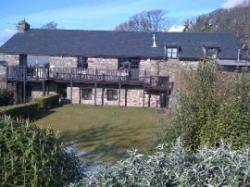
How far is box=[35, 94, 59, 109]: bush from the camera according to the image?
3486cm

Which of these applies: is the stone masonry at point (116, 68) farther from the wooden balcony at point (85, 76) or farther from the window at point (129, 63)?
the wooden balcony at point (85, 76)

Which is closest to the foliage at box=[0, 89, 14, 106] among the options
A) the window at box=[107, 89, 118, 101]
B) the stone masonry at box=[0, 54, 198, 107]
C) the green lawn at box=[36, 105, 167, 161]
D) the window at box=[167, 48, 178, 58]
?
the stone masonry at box=[0, 54, 198, 107]

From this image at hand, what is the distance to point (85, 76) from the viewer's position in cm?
4147

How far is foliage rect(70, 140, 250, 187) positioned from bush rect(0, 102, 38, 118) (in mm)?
23089

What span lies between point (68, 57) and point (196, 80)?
1342 inches

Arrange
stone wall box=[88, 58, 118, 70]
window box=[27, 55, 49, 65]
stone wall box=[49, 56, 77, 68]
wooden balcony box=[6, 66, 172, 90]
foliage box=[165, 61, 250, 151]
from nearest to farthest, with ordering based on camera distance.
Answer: foliage box=[165, 61, 250, 151] < wooden balcony box=[6, 66, 172, 90] < stone wall box=[88, 58, 118, 70] < stone wall box=[49, 56, 77, 68] < window box=[27, 55, 49, 65]

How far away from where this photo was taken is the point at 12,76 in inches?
1604

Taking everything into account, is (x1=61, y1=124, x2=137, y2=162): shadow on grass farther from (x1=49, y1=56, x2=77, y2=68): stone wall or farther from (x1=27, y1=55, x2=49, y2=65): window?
(x1=27, y1=55, x2=49, y2=65): window

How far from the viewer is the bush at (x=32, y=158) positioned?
198 inches

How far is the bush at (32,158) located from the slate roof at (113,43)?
36.4 m

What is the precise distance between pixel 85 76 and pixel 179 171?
37740mm

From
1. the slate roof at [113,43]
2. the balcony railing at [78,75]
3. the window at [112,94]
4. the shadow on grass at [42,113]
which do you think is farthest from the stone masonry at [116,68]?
the shadow on grass at [42,113]

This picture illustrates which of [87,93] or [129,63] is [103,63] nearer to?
[129,63]

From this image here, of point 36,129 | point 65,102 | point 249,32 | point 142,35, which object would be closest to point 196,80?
point 36,129
